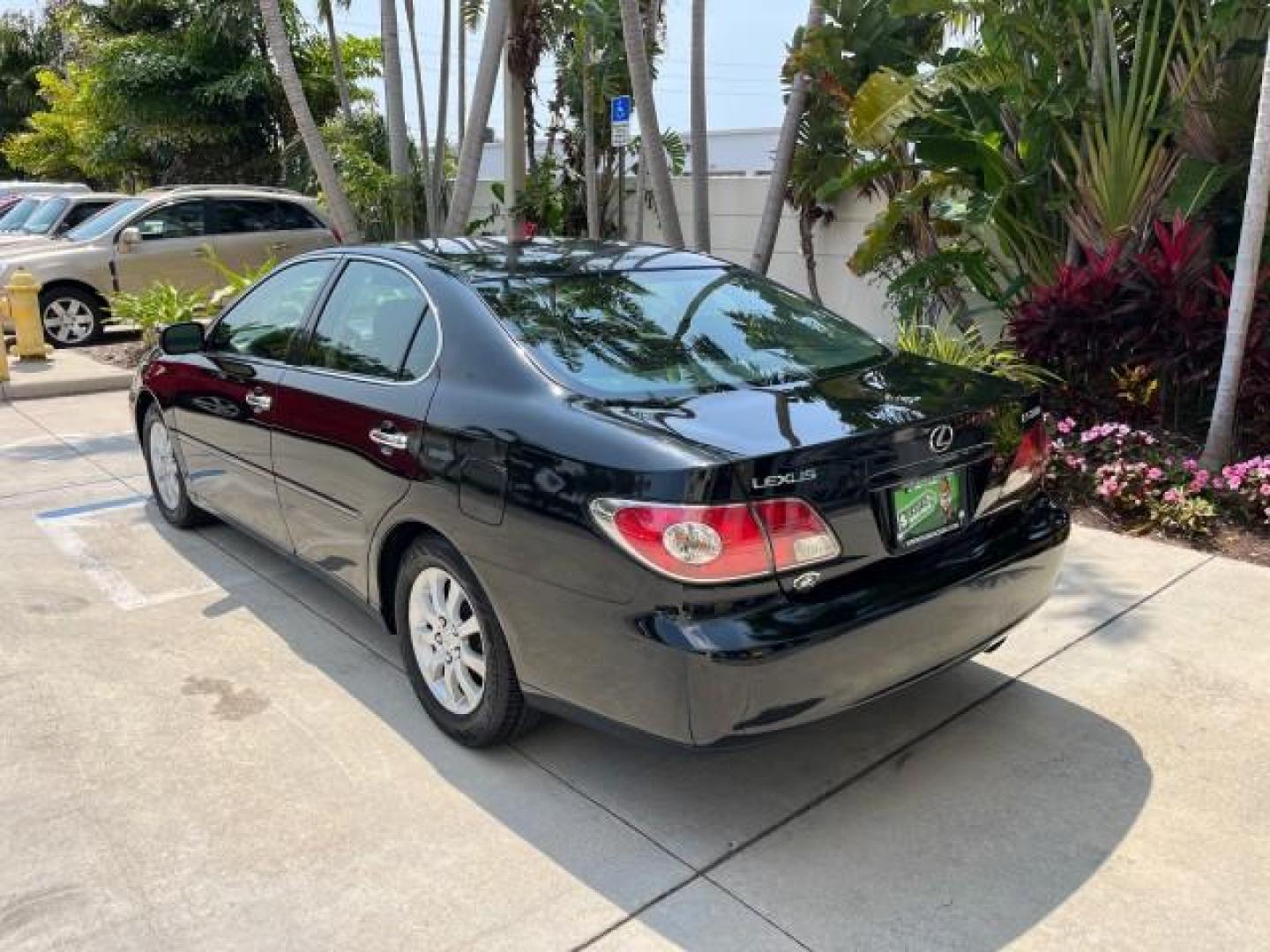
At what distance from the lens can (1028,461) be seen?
342cm

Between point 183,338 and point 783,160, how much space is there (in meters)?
5.58

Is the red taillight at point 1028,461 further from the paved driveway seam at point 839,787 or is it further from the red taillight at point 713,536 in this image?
the red taillight at point 713,536

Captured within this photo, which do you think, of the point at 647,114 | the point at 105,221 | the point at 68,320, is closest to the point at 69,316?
the point at 68,320

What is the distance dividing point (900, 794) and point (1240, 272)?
3.73m

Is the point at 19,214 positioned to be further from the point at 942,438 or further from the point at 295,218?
the point at 942,438

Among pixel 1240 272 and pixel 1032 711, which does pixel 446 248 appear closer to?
pixel 1032 711

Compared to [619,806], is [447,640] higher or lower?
higher

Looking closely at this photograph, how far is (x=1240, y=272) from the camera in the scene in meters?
5.34

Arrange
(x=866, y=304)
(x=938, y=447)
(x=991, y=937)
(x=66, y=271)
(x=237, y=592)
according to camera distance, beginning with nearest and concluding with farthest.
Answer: (x=991, y=937) → (x=938, y=447) → (x=237, y=592) → (x=866, y=304) → (x=66, y=271)

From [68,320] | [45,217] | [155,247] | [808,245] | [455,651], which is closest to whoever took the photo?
[455,651]

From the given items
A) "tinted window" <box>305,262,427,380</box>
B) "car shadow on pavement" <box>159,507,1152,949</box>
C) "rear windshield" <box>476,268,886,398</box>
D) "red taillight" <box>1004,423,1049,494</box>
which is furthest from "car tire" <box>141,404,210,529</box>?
"red taillight" <box>1004,423,1049,494</box>

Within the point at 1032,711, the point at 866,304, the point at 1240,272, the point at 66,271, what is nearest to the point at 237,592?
the point at 1032,711

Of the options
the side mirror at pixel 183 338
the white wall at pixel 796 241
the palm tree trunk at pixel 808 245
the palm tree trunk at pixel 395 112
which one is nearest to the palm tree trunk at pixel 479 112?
the palm tree trunk at pixel 395 112

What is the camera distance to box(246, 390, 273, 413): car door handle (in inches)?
167
